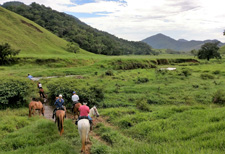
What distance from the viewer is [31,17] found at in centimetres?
→ 11969

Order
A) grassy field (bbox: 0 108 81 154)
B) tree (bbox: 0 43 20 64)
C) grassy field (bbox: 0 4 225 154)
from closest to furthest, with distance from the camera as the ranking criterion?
grassy field (bbox: 0 4 225 154) < grassy field (bbox: 0 108 81 154) < tree (bbox: 0 43 20 64)

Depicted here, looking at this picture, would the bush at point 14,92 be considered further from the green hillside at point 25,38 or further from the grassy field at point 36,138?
the green hillside at point 25,38

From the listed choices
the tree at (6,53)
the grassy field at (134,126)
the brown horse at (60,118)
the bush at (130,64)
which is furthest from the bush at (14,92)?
the bush at (130,64)

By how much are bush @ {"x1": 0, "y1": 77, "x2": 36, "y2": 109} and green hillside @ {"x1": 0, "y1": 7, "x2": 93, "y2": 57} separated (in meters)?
39.5

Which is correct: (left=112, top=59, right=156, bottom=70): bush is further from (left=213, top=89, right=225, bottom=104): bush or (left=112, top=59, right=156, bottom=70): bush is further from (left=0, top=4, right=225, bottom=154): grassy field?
(left=213, top=89, right=225, bottom=104): bush

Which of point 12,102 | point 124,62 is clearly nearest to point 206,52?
point 124,62

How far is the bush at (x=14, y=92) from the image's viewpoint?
14640 millimetres

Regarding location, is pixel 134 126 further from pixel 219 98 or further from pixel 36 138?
pixel 219 98

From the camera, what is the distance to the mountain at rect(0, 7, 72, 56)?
58.4 metres

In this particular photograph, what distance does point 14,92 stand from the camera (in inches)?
585

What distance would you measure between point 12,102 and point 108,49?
367 feet

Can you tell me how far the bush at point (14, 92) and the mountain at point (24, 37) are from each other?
131 feet

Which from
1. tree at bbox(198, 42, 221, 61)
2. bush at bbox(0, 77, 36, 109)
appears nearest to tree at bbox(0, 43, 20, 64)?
bush at bbox(0, 77, 36, 109)

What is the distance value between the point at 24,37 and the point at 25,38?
87 cm
